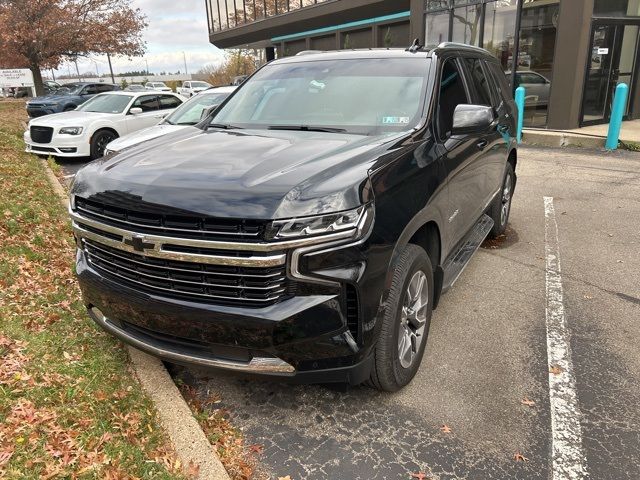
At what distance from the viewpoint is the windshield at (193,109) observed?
9219 millimetres

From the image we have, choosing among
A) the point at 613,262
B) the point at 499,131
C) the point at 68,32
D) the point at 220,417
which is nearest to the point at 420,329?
the point at 220,417

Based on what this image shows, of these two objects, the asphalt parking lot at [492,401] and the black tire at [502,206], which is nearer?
the asphalt parking lot at [492,401]

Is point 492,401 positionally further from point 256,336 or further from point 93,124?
point 93,124

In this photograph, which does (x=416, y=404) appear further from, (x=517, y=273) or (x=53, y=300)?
(x=53, y=300)

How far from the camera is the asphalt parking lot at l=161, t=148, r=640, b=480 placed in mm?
2572

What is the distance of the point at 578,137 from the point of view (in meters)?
11.9

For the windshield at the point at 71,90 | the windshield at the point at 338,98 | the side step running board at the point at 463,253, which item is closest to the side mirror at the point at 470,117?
the windshield at the point at 338,98

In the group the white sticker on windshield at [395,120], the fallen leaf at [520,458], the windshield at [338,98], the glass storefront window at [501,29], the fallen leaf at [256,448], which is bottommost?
the fallen leaf at [520,458]

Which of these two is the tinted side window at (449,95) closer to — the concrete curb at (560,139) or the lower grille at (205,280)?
the lower grille at (205,280)

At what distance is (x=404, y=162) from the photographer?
2.83 metres

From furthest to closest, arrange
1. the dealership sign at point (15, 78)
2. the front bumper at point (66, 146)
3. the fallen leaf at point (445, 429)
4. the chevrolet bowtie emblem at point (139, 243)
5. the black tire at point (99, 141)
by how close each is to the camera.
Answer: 1. the dealership sign at point (15, 78)
2. the black tire at point (99, 141)
3. the front bumper at point (66, 146)
4. the fallen leaf at point (445, 429)
5. the chevrolet bowtie emblem at point (139, 243)

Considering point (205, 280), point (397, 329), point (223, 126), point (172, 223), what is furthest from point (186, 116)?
point (397, 329)

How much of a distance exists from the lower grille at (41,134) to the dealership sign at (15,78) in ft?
63.8

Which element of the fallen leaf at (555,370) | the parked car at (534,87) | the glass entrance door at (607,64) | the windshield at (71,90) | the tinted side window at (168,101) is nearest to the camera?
the fallen leaf at (555,370)
